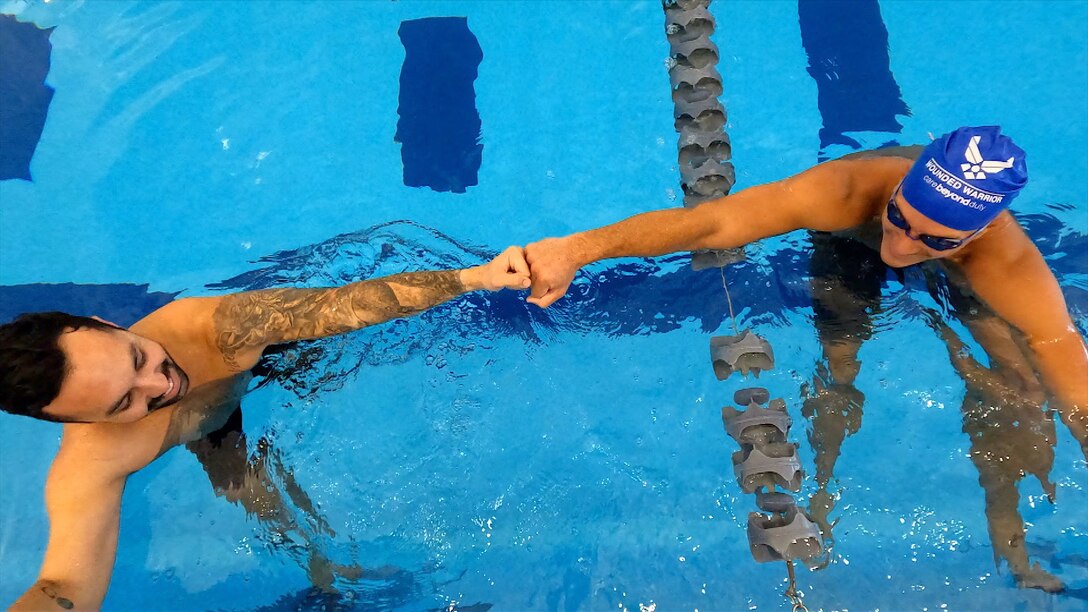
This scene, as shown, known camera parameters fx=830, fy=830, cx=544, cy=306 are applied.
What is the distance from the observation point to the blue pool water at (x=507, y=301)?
9.87 ft

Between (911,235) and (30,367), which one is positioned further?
(911,235)

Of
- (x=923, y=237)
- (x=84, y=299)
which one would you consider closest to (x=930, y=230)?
(x=923, y=237)

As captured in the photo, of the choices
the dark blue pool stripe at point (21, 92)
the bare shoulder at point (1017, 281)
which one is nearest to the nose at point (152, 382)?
the bare shoulder at point (1017, 281)

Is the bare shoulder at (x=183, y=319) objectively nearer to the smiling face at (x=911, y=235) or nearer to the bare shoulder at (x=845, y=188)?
the bare shoulder at (x=845, y=188)

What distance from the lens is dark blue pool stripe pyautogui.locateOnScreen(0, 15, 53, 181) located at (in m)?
4.06

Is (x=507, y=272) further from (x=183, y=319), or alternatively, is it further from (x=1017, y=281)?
(x=1017, y=281)

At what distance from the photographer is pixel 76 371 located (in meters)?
1.97

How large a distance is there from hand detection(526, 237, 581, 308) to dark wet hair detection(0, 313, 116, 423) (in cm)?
117

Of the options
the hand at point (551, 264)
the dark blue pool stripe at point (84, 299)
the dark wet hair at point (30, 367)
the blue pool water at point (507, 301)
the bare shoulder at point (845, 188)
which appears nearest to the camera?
the dark wet hair at point (30, 367)

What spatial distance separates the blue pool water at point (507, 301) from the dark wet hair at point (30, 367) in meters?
0.86

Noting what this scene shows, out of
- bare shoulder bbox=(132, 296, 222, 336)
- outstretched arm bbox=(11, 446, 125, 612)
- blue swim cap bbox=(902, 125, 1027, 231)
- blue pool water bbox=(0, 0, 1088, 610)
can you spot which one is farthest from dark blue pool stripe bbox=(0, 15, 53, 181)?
blue swim cap bbox=(902, 125, 1027, 231)

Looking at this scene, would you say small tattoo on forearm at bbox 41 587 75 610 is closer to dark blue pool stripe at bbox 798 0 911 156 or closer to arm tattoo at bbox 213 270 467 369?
arm tattoo at bbox 213 270 467 369

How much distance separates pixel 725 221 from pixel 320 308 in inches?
47.1

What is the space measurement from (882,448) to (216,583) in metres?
2.55
